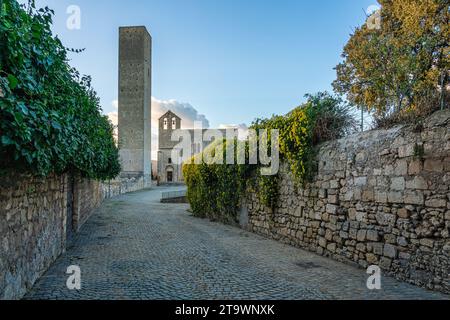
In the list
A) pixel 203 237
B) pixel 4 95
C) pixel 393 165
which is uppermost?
pixel 4 95

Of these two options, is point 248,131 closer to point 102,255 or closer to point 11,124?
point 102,255

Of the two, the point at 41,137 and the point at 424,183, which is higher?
the point at 41,137

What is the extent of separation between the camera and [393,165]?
5270 mm

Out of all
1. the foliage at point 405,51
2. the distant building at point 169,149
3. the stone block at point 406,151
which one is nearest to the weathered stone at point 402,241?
the stone block at point 406,151

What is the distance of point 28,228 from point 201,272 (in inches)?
102

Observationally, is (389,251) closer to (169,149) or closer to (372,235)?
(372,235)

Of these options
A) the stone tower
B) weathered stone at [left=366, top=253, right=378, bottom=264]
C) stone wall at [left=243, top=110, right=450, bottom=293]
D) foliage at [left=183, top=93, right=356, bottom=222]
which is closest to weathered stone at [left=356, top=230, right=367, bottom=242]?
stone wall at [left=243, top=110, right=450, bottom=293]

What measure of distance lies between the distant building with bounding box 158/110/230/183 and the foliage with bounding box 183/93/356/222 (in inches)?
1363

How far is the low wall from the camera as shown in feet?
11.9

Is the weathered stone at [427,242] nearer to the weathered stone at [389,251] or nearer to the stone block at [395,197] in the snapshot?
the weathered stone at [389,251]

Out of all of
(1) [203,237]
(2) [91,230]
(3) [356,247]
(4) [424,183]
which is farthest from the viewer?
(2) [91,230]

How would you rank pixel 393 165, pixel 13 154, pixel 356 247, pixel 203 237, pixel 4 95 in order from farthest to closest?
pixel 203 237
pixel 356 247
pixel 393 165
pixel 13 154
pixel 4 95
